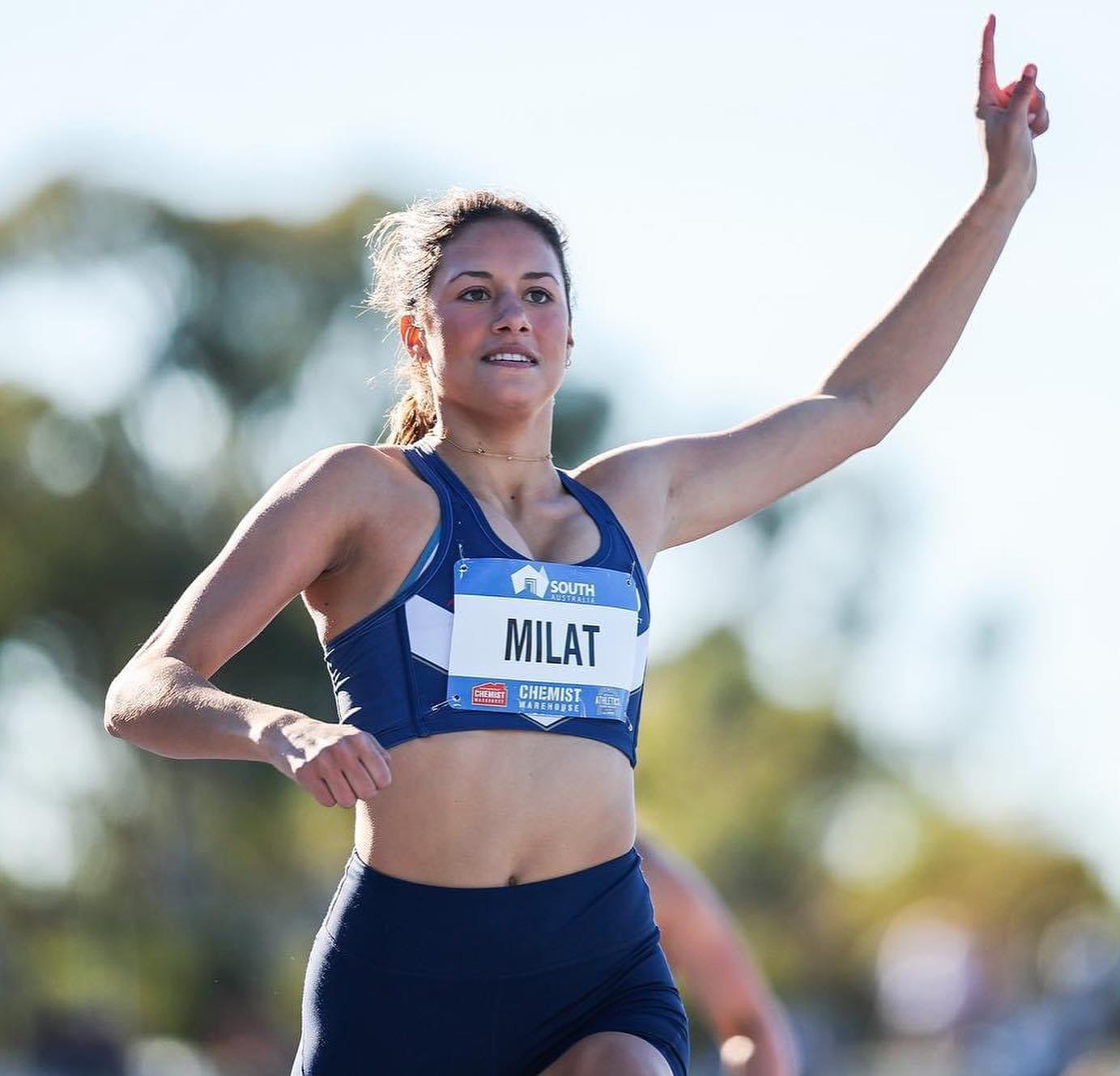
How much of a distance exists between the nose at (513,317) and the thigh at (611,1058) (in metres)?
1.42

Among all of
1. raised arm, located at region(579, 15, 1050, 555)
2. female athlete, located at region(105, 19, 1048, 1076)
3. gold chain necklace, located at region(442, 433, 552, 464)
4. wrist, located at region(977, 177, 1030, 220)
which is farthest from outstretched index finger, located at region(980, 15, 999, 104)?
gold chain necklace, located at region(442, 433, 552, 464)

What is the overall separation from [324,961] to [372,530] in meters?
0.86

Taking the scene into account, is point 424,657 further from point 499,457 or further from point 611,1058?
point 611,1058

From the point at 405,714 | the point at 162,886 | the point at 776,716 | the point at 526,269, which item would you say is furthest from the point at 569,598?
the point at 776,716

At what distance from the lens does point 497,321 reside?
14.0ft

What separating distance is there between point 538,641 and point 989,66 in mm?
2001

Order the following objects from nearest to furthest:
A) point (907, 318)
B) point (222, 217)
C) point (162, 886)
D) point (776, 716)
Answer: point (907, 318) → point (162, 886) → point (222, 217) → point (776, 716)

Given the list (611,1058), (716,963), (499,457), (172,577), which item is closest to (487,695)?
(499,457)

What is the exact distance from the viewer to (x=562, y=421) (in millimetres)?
24719

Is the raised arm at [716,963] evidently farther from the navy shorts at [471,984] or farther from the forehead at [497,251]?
the forehead at [497,251]

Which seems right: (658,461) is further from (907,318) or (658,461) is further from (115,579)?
(115,579)

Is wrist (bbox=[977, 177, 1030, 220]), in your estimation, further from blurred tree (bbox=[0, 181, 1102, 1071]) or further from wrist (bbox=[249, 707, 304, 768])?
blurred tree (bbox=[0, 181, 1102, 1071])

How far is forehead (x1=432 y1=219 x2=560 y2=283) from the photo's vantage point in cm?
436

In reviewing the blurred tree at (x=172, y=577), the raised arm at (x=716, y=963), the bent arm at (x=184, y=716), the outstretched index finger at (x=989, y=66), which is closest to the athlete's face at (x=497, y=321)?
the bent arm at (x=184, y=716)
